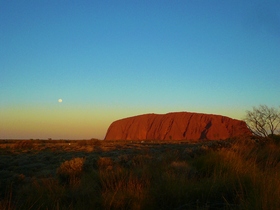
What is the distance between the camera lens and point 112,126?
141875 millimetres

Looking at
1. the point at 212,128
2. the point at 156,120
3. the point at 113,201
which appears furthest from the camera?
the point at 156,120

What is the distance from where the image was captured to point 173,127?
112812mm

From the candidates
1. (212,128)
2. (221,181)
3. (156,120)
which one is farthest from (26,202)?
(156,120)

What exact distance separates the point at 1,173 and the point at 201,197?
1021 cm

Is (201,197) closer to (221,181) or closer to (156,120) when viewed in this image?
(221,181)

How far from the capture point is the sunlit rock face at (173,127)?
10040cm

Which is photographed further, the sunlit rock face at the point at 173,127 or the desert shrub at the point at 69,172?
the sunlit rock face at the point at 173,127

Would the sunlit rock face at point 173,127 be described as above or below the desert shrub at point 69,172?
above

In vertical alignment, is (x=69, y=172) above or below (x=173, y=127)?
below

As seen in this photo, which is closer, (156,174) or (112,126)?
(156,174)

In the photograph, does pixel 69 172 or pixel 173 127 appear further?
pixel 173 127

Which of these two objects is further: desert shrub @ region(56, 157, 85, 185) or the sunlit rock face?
the sunlit rock face

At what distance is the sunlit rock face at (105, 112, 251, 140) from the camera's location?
329ft

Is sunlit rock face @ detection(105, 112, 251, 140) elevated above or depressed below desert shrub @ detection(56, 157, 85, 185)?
above
